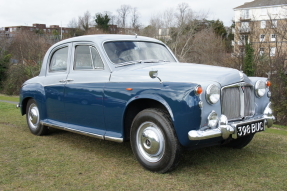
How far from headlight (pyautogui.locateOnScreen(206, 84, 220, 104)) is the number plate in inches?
18.1

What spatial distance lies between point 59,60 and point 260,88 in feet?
11.9

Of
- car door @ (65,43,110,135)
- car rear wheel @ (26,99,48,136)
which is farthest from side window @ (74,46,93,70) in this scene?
car rear wheel @ (26,99,48,136)

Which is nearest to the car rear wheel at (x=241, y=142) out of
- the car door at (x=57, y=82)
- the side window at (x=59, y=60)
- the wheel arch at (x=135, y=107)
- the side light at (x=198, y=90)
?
the wheel arch at (x=135, y=107)

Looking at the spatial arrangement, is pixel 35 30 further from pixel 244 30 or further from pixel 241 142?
pixel 241 142

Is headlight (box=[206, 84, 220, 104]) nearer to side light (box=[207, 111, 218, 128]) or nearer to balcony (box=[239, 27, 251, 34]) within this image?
side light (box=[207, 111, 218, 128])

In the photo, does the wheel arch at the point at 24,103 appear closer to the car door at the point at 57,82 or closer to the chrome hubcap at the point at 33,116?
the chrome hubcap at the point at 33,116

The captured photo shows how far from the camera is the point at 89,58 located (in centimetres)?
516

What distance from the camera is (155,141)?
13.2 feet

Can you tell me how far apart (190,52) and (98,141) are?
31.7 meters

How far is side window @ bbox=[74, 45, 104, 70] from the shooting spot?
5020 millimetres

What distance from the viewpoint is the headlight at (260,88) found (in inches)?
177

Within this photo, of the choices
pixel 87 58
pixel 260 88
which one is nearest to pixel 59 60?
pixel 87 58

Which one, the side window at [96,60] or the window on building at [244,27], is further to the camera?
the window on building at [244,27]

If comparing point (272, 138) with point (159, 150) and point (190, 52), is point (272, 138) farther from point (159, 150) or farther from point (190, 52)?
point (190, 52)
